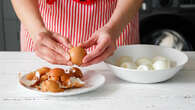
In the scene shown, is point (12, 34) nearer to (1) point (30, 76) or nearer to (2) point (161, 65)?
(1) point (30, 76)

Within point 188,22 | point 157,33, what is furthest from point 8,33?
point 188,22

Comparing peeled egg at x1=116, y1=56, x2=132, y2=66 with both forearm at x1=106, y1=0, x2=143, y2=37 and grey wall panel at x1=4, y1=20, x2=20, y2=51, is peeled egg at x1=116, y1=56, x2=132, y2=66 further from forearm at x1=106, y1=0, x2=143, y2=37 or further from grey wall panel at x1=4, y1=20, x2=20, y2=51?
grey wall panel at x1=4, y1=20, x2=20, y2=51

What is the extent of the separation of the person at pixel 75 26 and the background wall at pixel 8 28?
1033mm

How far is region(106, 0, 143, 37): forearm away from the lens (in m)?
1.08

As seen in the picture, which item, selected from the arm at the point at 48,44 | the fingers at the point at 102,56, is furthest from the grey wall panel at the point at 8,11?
the fingers at the point at 102,56

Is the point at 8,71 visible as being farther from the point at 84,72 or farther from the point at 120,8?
the point at 120,8

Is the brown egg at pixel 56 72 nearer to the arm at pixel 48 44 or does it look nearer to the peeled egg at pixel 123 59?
the arm at pixel 48 44

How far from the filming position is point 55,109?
80 cm

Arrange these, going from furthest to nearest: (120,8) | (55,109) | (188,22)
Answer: (188,22)
(120,8)
(55,109)

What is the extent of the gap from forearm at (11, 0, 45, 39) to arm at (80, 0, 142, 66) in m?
0.19

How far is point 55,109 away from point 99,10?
654 millimetres

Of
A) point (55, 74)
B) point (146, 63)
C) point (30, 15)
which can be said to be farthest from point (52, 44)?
point (146, 63)

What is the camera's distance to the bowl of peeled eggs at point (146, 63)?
36.8 inches

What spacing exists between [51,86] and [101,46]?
207mm
